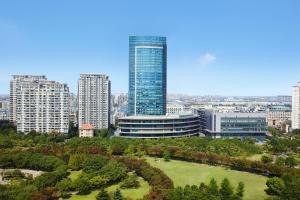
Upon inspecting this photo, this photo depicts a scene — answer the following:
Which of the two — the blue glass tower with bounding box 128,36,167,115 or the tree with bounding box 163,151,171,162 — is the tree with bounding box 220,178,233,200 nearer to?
the tree with bounding box 163,151,171,162

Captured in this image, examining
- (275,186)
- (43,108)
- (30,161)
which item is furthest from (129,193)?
(43,108)

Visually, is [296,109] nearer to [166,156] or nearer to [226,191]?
[166,156]

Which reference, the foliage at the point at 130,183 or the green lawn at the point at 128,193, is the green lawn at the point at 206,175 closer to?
the green lawn at the point at 128,193

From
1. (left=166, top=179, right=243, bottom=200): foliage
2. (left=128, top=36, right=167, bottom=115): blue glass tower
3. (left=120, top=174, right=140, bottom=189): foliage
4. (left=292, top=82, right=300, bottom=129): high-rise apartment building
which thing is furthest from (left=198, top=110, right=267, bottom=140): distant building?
(left=166, top=179, right=243, bottom=200): foliage

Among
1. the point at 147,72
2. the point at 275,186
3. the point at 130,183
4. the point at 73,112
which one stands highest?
the point at 147,72

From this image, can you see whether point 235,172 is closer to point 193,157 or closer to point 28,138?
point 193,157

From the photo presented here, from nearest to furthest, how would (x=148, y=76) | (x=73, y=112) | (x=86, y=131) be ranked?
(x=86, y=131) < (x=148, y=76) < (x=73, y=112)

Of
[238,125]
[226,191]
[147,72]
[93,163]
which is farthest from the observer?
[147,72]
